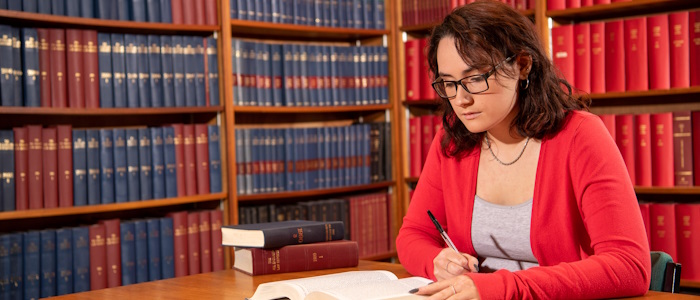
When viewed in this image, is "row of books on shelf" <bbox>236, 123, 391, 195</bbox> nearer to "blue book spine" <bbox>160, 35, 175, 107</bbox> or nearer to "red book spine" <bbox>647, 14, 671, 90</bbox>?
"blue book spine" <bbox>160, 35, 175, 107</bbox>

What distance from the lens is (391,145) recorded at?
3816 millimetres

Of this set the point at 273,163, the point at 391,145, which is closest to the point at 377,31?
the point at 391,145

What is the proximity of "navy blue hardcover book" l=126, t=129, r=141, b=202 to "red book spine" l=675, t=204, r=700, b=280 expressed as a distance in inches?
81.8

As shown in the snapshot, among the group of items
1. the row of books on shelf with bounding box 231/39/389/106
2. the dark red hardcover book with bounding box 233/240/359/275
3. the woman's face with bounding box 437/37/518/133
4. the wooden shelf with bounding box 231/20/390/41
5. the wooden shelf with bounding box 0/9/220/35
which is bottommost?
the dark red hardcover book with bounding box 233/240/359/275

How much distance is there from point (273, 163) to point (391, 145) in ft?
2.12

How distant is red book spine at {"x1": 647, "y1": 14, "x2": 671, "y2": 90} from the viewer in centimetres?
294

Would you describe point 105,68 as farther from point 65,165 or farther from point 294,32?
point 294,32

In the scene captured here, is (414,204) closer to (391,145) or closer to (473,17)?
(473,17)

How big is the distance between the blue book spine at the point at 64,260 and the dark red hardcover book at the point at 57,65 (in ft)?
1.59

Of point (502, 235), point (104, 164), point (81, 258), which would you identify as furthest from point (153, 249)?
point (502, 235)

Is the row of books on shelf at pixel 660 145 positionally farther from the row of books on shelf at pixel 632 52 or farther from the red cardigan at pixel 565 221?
the red cardigan at pixel 565 221

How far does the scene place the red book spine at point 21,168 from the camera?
2.83m

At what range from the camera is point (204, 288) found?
163cm

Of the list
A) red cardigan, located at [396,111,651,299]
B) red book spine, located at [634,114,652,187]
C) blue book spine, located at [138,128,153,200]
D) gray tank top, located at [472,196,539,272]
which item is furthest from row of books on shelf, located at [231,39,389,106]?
gray tank top, located at [472,196,539,272]
